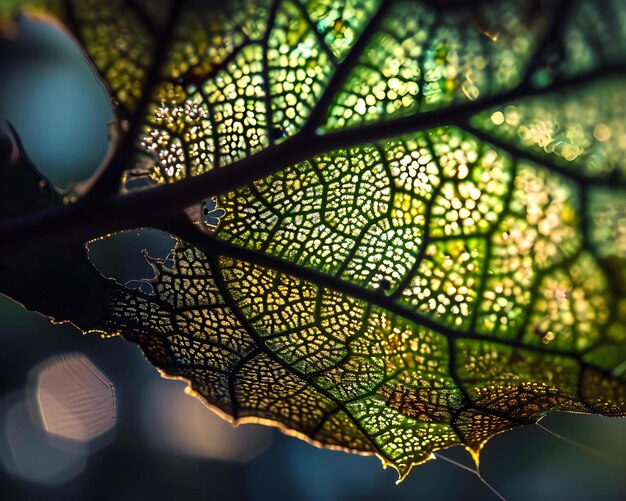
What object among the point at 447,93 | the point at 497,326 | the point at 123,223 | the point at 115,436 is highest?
the point at 447,93

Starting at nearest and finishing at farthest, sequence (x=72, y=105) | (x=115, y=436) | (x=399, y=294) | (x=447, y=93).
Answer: (x=447, y=93) < (x=399, y=294) < (x=72, y=105) < (x=115, y=436)

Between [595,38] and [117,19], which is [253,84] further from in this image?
[595,38]

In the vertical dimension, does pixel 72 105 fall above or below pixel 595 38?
above

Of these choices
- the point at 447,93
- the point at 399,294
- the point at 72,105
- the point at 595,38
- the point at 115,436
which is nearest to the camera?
the point at 595,38

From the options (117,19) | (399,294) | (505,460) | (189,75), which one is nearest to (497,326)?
(399,294)

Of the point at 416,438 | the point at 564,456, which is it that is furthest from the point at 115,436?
the point at 416,438

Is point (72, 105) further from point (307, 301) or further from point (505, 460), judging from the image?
point (505, 460)

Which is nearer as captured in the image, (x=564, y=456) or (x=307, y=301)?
(x=307, y=301)
